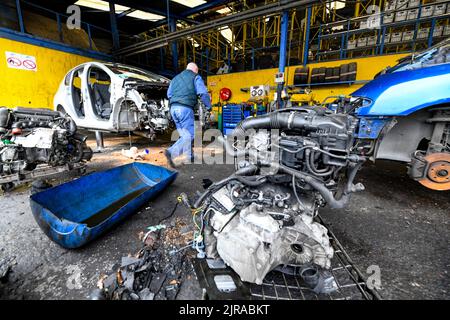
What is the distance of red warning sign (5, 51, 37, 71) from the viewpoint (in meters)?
5.47

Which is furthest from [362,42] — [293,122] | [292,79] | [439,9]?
[293,122]

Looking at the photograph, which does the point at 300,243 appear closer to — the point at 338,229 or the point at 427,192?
the point at 338,229

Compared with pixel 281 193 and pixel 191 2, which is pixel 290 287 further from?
pixel 191 2

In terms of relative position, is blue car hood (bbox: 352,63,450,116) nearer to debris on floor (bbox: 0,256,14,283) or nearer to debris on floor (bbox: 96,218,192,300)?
debris on floor (bbox: 96,218,192,300)

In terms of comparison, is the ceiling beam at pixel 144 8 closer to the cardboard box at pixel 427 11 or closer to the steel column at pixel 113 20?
the steel column at pixel 113 20

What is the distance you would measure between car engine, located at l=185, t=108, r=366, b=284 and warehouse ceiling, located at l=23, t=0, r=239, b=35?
8.24m

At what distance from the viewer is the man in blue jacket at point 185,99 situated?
3.56 meters

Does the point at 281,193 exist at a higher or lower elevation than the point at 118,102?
lower

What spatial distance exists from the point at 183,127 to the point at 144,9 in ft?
22.8

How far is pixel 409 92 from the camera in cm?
192

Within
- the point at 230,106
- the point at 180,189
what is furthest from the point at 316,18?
the point at 180,189
